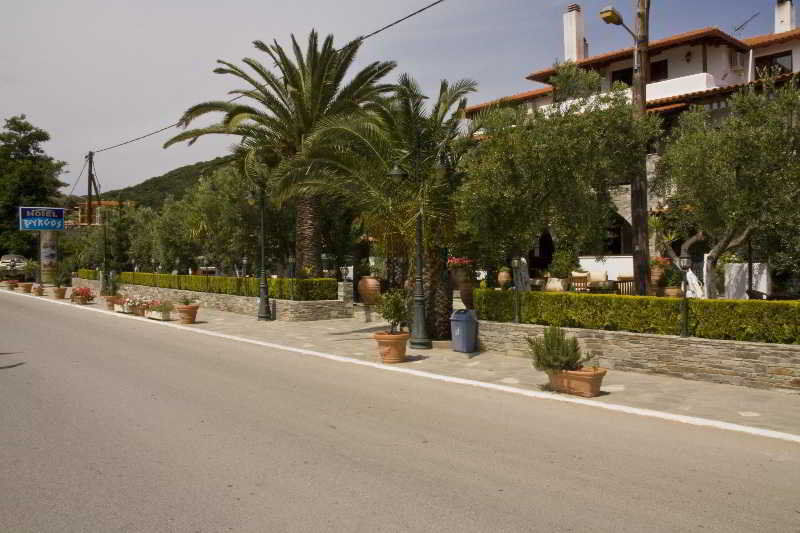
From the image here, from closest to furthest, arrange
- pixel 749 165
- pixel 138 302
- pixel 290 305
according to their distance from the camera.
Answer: pixel 749 165 → pixel 290 305 → pixel 138 302

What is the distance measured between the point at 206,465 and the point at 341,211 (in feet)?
69.8

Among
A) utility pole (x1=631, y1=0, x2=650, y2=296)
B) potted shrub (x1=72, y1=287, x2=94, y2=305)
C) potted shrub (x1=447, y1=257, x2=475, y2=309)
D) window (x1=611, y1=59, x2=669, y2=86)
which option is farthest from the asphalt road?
window (x1=611, y1=59, x2=669, y2=86)

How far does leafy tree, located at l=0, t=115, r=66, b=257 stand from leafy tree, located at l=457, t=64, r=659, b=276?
60531mm

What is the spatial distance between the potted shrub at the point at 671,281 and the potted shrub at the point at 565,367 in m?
9.34

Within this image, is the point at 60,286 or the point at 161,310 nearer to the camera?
the point at 161,310

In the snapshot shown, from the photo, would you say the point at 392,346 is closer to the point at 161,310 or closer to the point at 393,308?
the point at 393,308

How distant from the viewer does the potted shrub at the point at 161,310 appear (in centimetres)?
2211

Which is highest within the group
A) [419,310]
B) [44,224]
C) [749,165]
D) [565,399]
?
[44,224]

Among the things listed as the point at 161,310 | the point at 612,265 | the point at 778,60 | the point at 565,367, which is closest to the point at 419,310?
the point at 565,367

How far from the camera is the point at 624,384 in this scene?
1016 cm

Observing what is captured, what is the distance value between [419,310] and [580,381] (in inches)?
209

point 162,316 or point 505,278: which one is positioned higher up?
point 505,278

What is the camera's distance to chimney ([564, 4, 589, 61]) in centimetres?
3462

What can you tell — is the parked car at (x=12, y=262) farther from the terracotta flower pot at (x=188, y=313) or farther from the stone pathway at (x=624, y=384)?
the stone pathway at (x=624, y=384)
